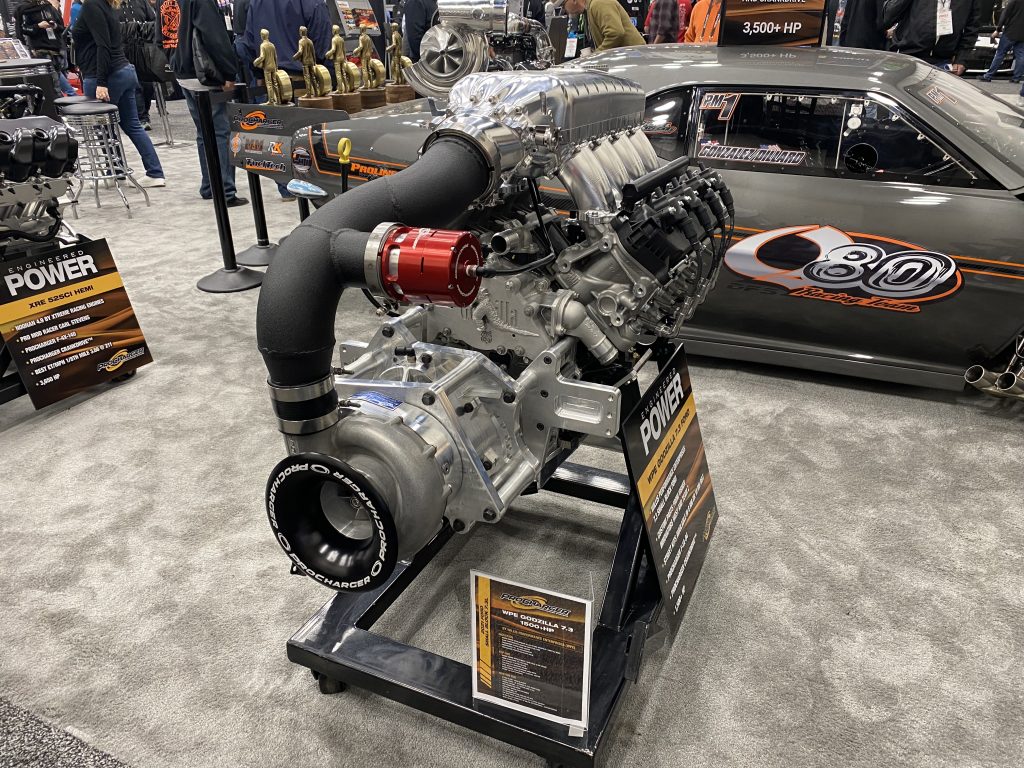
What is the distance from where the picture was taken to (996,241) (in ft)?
10.1

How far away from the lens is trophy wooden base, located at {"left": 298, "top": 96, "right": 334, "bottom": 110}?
15.3ft

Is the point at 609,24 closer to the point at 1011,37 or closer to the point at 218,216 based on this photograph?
the point at 218,216

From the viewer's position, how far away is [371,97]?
5.00 m

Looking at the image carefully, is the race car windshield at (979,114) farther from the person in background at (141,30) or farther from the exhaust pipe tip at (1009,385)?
the person in background at (141,30)

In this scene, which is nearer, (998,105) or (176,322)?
(998,105)

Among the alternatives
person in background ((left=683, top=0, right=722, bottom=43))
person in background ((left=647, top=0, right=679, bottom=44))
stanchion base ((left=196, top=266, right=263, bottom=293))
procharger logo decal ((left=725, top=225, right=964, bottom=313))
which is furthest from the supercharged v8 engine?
person in background ((left=647, top=0, right=679, bottom=44))

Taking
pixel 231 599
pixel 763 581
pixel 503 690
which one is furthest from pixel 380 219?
pixel 763 581

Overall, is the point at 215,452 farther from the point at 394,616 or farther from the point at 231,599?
the point at 394,616

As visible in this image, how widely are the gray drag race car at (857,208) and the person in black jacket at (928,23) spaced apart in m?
3.28

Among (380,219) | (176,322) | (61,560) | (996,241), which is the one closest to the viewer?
(380,219)

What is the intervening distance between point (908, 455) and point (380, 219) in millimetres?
2583

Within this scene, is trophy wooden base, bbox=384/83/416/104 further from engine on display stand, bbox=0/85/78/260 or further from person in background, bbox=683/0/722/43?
person in background, bbox=683/0/722/43

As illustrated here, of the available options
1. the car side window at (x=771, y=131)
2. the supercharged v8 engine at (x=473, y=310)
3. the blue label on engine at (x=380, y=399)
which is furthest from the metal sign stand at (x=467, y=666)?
the car side window at (x=771, y=131)

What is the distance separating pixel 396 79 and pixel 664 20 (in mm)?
3871
